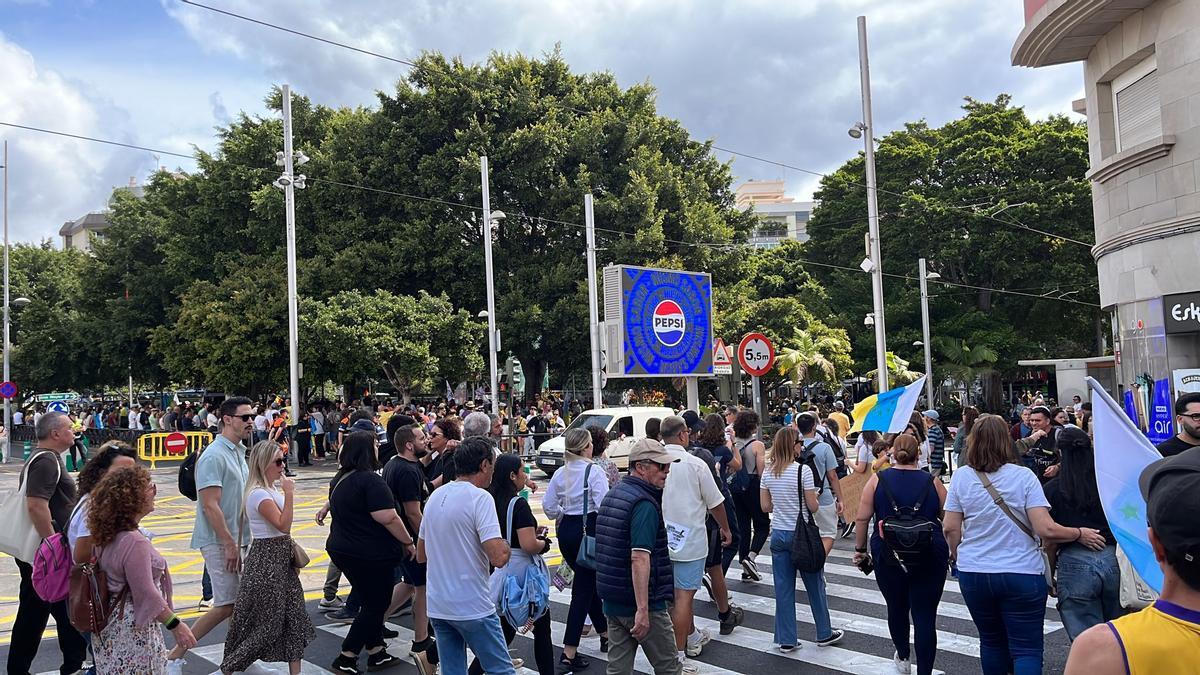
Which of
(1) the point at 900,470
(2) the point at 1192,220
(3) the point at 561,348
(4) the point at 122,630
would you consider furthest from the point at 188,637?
(3) the point at 561,348

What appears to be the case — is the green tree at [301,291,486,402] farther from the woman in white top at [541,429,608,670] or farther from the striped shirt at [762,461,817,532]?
the striped shirt at [762,461,817,532]

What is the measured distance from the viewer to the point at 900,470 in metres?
6.11

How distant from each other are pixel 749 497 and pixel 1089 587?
3939 mm

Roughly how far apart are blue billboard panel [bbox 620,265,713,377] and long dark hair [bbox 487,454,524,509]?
589 inches

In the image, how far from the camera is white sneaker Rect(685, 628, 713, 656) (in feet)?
23.7

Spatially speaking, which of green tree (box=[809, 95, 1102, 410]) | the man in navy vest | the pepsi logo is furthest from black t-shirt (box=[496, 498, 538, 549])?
green tree (box=[809, 95, 1102, 410])

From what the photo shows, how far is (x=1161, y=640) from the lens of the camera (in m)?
2.19

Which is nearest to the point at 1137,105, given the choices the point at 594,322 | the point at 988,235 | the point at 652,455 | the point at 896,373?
the point at 652,455

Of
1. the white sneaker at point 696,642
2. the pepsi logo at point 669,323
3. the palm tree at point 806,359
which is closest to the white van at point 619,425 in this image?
the pepsi logo at point 669,323

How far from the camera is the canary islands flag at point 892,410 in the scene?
10.1 meters

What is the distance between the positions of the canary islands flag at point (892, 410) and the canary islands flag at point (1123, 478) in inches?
241

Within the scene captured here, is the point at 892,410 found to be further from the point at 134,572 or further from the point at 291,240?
the point at 291,240

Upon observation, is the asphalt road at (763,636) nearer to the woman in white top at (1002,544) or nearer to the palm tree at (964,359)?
the woman in white top at (1002,544)

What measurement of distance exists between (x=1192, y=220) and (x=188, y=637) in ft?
46.3
